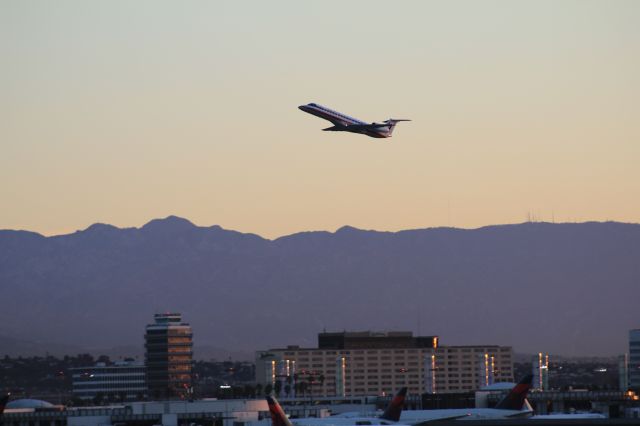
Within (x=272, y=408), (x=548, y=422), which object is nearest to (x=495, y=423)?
(x=548, y=422)

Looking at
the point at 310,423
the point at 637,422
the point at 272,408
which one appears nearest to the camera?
the point at 637,422

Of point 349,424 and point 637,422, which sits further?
point 349,424

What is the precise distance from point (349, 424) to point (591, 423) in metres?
50.3

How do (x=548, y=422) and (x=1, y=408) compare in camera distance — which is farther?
(x=1, y=408)

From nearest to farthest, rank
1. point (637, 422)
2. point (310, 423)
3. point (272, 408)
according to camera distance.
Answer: point (637, 422), point (272, 408), point (310, 423)

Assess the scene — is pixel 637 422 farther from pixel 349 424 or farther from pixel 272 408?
pixel 349 424

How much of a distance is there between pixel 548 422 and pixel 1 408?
181 feet

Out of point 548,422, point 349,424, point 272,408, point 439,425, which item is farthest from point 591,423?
point 349,424

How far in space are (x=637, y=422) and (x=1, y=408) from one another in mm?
63564

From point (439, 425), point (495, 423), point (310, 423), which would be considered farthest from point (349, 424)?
point (495, 423)

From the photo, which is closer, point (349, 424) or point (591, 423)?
point (591, 423)

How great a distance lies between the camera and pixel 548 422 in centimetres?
15325

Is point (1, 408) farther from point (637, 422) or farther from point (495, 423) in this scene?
point (637, 422)

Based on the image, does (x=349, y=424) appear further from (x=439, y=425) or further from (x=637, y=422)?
(x=637, y=422)
